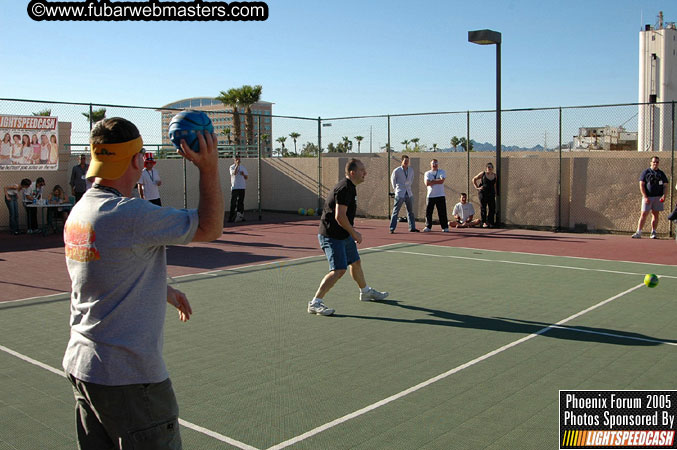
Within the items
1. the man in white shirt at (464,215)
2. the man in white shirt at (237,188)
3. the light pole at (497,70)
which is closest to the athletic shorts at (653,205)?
the light pole at (497,70)

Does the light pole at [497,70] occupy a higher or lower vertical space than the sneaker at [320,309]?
higher

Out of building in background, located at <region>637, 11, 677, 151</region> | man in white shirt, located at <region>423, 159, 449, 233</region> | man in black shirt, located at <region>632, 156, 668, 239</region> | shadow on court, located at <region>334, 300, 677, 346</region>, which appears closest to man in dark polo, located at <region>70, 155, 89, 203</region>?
man in white shirt, located at <region>423, 159, 449, 233</region>

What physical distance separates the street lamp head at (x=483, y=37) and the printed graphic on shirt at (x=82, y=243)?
56.1 ft

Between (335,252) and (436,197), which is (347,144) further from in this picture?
(335,252)

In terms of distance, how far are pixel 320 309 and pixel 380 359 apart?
185 cm

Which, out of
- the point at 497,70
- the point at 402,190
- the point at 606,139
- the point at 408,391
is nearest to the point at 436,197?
the point at 402,190

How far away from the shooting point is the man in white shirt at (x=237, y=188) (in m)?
20.0

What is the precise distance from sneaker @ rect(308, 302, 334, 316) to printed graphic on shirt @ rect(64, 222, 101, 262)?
5510 millimetres

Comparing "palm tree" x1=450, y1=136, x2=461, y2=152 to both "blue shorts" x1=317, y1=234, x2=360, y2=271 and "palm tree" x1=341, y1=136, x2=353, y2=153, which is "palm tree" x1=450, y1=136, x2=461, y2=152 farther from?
"blue shorts" x1=317, y1=234, x2=360, y2=271

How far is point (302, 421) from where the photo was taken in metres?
Answer: 4.91

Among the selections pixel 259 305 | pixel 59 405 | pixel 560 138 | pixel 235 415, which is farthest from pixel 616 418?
pixel 560 138

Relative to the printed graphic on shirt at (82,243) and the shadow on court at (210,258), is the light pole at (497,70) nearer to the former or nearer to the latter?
the shadow on court at (210,258)

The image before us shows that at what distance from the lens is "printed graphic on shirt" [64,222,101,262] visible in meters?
2.68

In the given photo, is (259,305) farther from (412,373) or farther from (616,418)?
(616,418)
